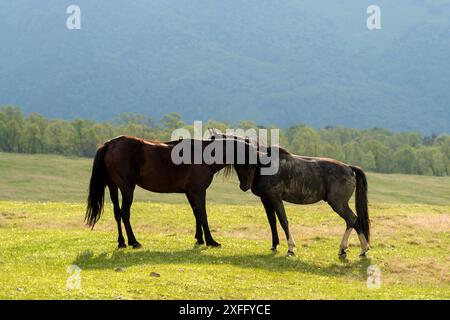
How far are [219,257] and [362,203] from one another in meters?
5.04

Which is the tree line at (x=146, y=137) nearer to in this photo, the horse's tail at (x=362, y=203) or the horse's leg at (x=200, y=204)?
the horse's tail at (x=362, y=203)

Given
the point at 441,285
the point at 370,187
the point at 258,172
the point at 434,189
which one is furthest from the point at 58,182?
the point at 441,285

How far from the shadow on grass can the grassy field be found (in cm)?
3

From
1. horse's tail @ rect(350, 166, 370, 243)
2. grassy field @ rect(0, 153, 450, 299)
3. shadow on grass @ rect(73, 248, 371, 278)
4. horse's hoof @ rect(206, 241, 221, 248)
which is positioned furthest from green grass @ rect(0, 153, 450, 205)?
Result: shadow on grass @ rect(73, 248, 371, 278)

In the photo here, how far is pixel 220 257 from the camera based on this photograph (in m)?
16.4

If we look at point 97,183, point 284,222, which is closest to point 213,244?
point 284,222

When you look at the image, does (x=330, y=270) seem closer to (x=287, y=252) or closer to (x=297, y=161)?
(x=287, y=252)

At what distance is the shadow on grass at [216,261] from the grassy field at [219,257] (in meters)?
0.03

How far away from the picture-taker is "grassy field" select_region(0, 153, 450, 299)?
→ 1220 cm

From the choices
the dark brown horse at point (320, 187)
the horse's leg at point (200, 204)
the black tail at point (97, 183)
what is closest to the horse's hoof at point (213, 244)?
the horse's leg at point (200, 204)

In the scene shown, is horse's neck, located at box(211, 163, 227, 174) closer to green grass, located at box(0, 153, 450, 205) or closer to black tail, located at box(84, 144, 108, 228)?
black tail, located at box(84, 144, 108, 228)

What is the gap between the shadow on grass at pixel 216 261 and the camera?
50.2 ft
